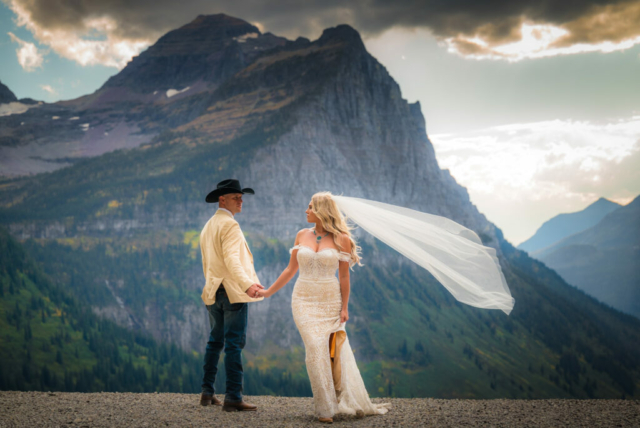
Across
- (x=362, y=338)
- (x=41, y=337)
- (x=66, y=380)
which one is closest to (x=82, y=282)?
(x=41, y=337)

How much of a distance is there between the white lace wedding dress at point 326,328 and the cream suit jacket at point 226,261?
0.90 metres

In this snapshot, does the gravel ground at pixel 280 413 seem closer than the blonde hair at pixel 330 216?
→ Yes

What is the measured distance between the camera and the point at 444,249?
10.4 m

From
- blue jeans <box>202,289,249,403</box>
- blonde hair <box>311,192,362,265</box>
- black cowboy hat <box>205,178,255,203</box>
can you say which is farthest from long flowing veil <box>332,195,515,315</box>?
blue jeans <box>202,289,249,403</box>

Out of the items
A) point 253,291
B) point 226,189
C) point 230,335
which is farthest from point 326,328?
point 226,189

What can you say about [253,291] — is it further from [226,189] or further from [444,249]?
[444,249]

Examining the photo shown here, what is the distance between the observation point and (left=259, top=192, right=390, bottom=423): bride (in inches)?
338

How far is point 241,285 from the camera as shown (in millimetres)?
8703

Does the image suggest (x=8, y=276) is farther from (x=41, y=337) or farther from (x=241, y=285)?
(x=241, y=285)

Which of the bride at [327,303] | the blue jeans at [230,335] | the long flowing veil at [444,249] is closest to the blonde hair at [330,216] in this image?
the bride at [327,303]

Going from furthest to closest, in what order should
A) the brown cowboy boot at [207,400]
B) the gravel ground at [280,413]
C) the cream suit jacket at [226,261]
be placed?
the brown cowboy boot at [207,400] → the cream suit jacket at [226,261] → the gravel ground at [280,413]

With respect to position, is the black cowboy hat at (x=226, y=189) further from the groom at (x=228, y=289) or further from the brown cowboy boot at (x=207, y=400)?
the brown cowboy boot at (x=207, y=400)

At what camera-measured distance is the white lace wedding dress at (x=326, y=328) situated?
858 centimetres

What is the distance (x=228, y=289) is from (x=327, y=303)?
1733 millimetres
